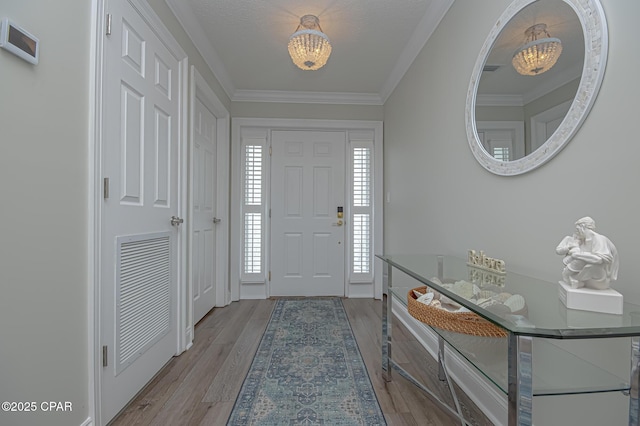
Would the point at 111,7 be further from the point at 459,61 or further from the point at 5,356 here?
the point at 459,61

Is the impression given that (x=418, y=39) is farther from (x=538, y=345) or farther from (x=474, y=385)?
(x=474, y=385)

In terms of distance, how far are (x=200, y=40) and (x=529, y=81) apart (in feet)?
7.74

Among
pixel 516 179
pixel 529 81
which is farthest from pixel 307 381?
pixel 529 81

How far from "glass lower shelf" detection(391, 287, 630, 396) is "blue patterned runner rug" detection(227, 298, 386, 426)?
27.0 inches

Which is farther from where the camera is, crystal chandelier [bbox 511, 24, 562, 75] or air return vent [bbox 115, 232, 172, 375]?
air return vent [bbox 115, 232, 172, 375]

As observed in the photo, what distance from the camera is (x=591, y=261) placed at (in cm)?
76

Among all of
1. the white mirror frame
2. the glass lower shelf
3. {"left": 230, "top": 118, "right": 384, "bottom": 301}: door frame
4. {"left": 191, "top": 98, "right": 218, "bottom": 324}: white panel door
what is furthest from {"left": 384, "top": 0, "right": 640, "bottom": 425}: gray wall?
{"left": 191, "top": 98, "right": 218, "bottom": 324}: white panel door

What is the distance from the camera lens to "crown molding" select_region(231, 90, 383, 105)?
347 cm

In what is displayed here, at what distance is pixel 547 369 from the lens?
853mm

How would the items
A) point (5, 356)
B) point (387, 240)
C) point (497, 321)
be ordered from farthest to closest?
point (387, 240) → point (5, 356) → point (497, 321)

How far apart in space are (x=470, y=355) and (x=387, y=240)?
2.45 metres

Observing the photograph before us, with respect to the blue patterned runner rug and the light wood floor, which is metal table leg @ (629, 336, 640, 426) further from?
the blue patterned runner rug

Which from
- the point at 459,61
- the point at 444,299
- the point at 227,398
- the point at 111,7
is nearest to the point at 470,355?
the point at 444,299

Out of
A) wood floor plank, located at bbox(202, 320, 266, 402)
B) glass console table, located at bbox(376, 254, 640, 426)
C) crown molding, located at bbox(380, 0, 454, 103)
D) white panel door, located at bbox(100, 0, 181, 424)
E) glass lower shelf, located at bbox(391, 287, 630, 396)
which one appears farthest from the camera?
crown molding, located at bbox(380, 0, 454, 103)
